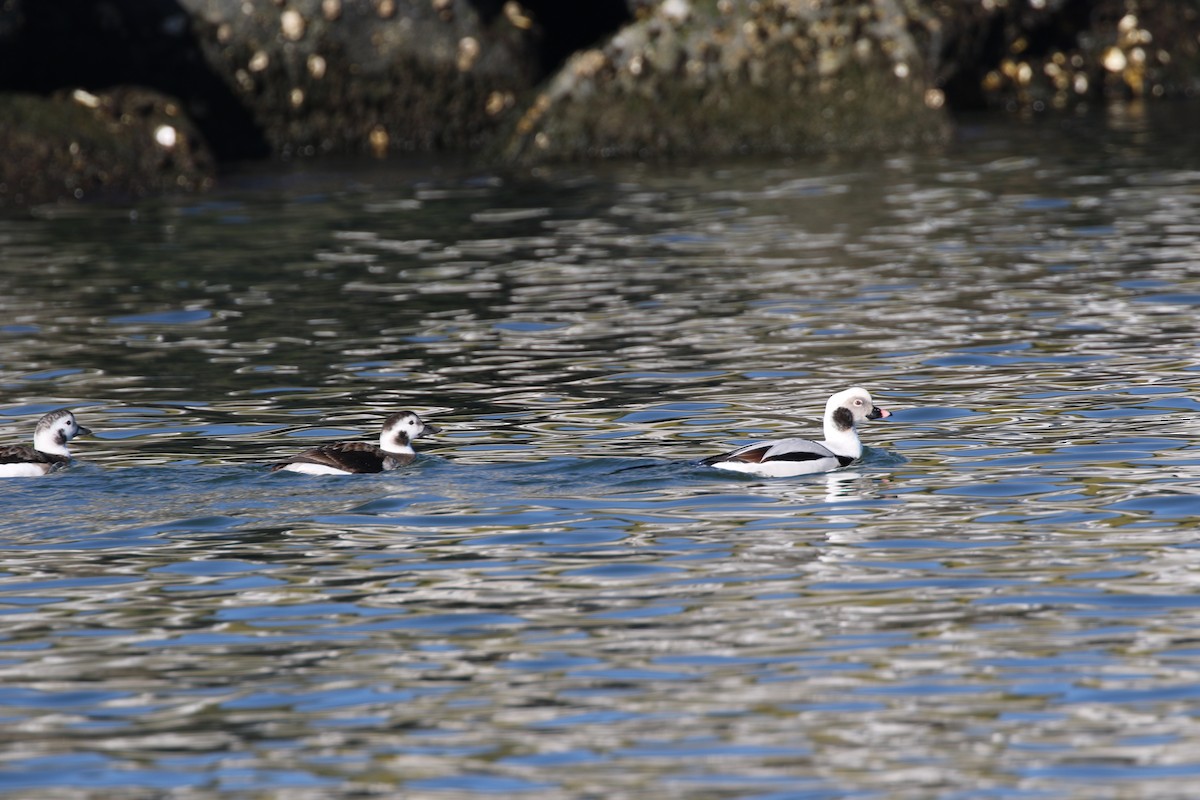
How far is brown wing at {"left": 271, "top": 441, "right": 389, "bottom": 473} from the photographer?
10.8 m

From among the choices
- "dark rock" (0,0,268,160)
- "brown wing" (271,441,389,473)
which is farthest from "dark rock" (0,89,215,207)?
"brown wing" (271,441,389,473)

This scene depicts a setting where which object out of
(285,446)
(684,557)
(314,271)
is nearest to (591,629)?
(684,557)

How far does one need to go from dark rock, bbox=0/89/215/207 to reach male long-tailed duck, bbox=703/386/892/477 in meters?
14.4

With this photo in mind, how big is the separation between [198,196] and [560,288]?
773cm

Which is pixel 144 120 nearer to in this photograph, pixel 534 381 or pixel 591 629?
pixel 534 381

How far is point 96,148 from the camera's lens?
23938 millimetres

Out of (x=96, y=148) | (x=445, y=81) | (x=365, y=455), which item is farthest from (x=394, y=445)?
(x=445, y=81)

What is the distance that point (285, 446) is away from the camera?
1184 cm

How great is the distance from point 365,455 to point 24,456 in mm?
1884

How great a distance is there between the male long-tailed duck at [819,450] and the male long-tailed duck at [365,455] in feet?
5.71

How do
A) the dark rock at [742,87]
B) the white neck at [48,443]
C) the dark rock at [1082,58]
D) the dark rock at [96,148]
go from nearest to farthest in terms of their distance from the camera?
the white neck at [48,443], the dark rock at [96,148], the dark rock at [742,87], the dark rock at [1082,58]

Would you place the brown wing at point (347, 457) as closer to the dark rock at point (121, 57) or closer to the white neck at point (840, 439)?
the white neck at point (840, 439)

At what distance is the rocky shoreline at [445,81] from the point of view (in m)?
24.1

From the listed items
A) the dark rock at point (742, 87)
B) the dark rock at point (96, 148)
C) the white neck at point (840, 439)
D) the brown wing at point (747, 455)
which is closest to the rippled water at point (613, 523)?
the brown wing at point (747, 455)
